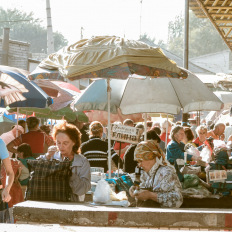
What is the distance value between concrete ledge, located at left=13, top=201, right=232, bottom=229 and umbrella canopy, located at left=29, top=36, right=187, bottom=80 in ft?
8.28

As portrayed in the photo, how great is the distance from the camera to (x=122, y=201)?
18.8 feet

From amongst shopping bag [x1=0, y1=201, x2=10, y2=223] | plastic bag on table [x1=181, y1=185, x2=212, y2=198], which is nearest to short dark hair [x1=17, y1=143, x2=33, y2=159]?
plastic bag on table [x1=181, y1=185, x2=212, y2=198]

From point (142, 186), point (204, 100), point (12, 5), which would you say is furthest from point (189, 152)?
point (12, 5)

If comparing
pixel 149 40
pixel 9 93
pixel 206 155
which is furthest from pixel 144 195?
pixel 149 40

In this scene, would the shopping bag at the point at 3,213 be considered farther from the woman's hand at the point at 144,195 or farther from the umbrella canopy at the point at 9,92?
the umbrella canopy at the point at 9,92

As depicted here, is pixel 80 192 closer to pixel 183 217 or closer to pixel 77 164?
pixel 77 164

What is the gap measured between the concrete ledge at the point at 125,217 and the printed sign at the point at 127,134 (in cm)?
287

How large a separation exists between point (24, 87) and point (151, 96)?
213cm

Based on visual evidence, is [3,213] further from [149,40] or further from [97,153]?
[149,40]

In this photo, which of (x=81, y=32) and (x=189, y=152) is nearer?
(x=189, y=152)

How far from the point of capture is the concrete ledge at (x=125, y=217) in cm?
507

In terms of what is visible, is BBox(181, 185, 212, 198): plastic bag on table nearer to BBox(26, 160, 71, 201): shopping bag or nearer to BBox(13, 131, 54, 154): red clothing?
BBox(26, 160, 71, 201): shopping bag

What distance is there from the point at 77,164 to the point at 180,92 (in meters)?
4.72

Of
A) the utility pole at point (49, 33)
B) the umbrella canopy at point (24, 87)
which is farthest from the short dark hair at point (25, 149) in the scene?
the utility pole at point (49, 33)
